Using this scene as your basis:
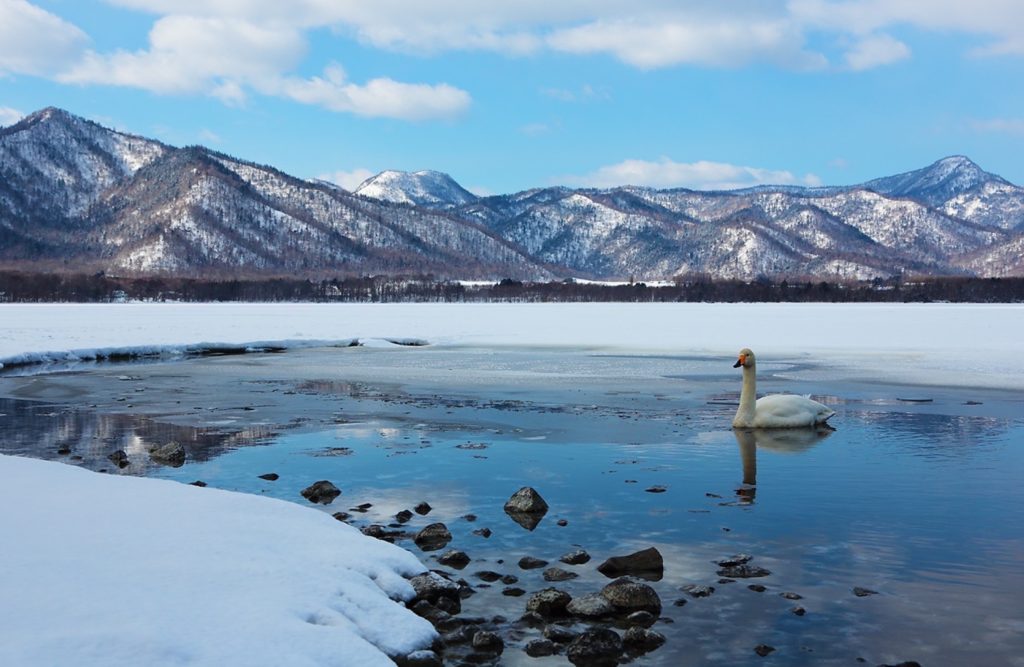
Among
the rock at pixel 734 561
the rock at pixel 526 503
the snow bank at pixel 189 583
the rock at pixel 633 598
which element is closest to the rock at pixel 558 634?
the rock at pixel 633 598

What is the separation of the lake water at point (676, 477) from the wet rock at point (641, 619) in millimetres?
135

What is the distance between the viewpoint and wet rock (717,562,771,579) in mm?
7250

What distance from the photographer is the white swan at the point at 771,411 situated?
1481 centimetres

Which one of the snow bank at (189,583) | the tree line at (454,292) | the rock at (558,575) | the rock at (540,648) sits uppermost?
the tree line at (454,292)

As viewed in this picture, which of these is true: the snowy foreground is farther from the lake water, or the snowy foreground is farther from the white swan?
the white swan

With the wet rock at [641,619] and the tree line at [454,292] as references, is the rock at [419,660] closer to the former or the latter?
the wet rock at [641,619]

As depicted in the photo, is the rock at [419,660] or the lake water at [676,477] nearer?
the rock at [419,660]

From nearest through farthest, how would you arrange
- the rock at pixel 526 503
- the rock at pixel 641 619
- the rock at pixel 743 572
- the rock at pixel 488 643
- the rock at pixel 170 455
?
the rock at pixel 488 643, the rock at pixel 641 619, the rock at pixel 743 572, the rock at pixel 526 503, the rock at pixel 170 455

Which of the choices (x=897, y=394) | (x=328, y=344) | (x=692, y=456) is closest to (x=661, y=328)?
(x=328, y=344)

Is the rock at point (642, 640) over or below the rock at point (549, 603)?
below

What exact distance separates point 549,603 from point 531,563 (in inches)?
42.8

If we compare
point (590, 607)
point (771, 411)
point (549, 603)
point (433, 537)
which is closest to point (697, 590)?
point (590, 607)

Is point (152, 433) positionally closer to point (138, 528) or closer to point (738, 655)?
point (138, 528)

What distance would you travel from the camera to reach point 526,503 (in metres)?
9.24
